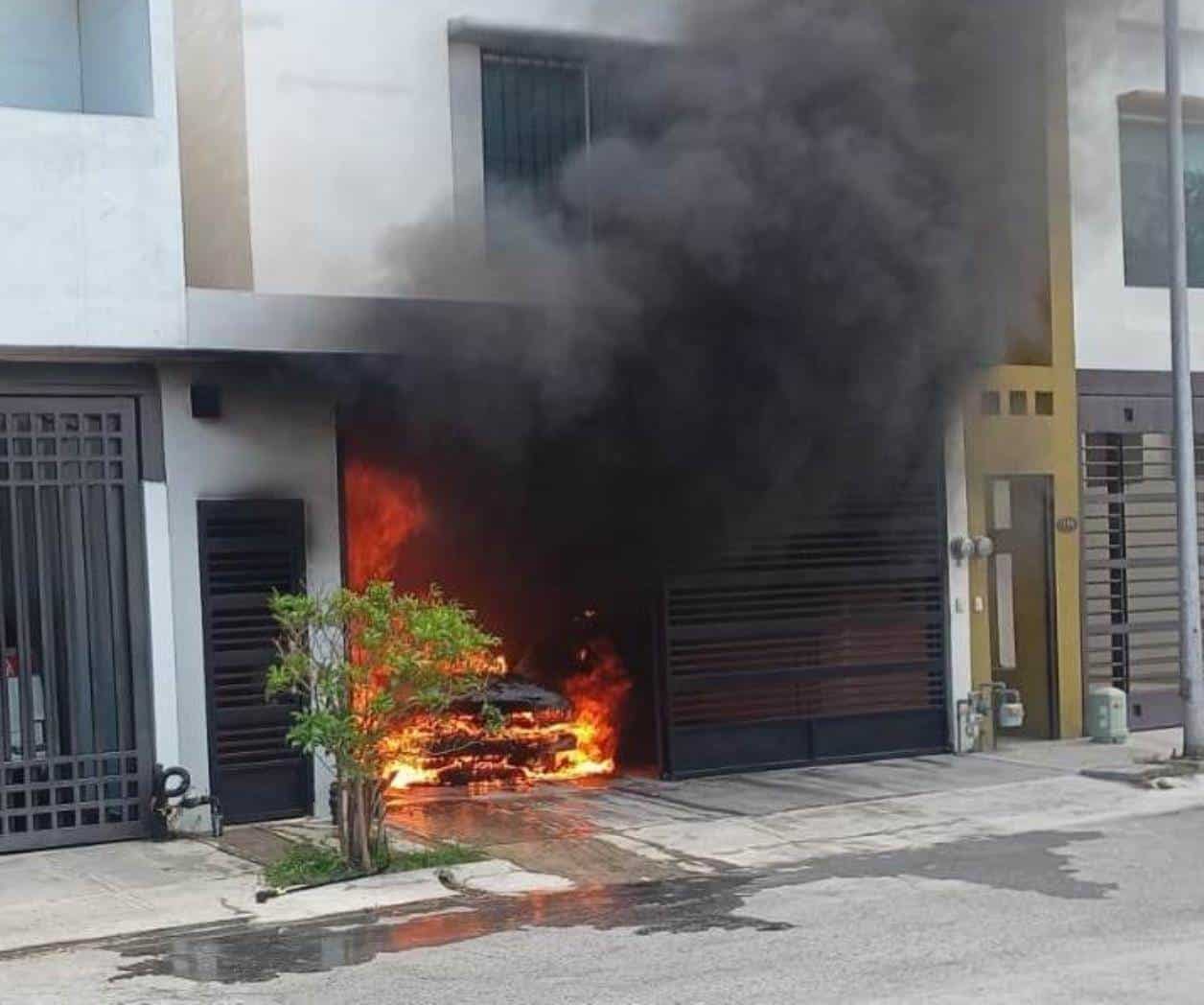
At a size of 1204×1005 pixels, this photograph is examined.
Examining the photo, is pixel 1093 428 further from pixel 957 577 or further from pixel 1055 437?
pixel 957 577

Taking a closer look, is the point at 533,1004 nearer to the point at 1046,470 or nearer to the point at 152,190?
the point at 152,190

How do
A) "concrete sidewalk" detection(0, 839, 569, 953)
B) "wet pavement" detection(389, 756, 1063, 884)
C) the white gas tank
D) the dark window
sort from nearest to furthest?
1. "concrete sidewalk" detection(0, 839, 569, 953)
2. "wet pavement" detection(389, 756, 1063, 884)
3. the white gas tank
4. the dark window

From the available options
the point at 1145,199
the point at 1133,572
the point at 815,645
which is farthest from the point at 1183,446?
the point at 1145,199

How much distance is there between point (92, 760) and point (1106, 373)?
9311 mm

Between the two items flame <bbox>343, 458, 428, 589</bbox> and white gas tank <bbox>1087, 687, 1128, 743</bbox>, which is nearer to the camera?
flame <bbox>343, 458, 428, 589</bbox>

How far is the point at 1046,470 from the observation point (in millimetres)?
14633

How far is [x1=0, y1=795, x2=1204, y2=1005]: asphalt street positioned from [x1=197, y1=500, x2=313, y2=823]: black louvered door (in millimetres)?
2794

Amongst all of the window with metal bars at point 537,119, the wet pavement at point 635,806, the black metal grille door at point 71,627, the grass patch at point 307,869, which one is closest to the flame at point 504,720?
the wet pavement at point 635,806

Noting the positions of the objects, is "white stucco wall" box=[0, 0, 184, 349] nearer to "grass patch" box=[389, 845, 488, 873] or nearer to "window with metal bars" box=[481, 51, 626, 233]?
"window with metal bars" box=[481, 51, 626, 233]

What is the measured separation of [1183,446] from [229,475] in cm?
702

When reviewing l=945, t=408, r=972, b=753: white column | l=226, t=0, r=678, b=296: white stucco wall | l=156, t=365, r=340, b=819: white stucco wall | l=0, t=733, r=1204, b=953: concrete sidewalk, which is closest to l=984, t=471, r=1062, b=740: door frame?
l=945, t=408, r=972, b=753: white column

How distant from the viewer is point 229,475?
444 inches

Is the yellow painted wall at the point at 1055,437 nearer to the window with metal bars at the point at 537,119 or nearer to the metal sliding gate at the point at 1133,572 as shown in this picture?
the metal sliding gate at the point at 1133,572

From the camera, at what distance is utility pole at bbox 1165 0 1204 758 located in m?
12.5
